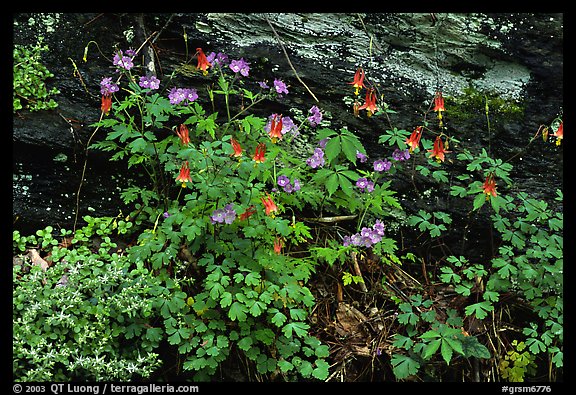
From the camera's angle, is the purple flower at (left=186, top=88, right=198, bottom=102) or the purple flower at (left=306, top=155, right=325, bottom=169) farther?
the purple flower at (left=306, top=155, right=325, bottom=169)

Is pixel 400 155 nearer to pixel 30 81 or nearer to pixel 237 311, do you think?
pixel 237 311

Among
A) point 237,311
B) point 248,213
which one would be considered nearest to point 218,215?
point 248,213

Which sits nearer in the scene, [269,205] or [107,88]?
[269,205]

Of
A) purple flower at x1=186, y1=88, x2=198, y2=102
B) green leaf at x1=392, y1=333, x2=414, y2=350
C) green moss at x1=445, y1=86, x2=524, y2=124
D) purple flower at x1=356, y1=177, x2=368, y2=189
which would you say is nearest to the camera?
green leaf at x1=392, y1=333, x2=414, y2=350

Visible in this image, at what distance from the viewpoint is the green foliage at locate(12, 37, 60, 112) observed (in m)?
3.59

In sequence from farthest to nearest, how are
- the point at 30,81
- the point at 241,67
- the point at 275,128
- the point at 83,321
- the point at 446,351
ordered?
the point at 30,81
the point at 241,67
the point at 275,128
the point at 446,351
the point at 83,321

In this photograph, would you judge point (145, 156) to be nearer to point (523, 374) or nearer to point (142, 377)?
point (142, 377)

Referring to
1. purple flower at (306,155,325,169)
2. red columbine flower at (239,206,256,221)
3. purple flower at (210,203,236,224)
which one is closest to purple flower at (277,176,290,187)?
purple flower at (306,155,325,169)

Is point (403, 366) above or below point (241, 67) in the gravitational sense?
below

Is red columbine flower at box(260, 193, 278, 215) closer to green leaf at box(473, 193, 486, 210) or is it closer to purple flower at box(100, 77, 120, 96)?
purple flower at box(100, 77, 120, 96)

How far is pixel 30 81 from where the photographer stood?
3617 mm

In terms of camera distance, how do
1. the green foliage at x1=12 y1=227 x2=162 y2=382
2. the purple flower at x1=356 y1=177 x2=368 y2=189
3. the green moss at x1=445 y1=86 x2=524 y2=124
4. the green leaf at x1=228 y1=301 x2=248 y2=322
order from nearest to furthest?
the green foliage at x1=12 y1=227 x2=162 y2=382
the green leaf at x1=228 y1=301 x2=248 y2=322
the purple flower at x1=356 y1=177 x2=368 y2=189
the green moss at x1=445 y1=86 x2=524 y2=124

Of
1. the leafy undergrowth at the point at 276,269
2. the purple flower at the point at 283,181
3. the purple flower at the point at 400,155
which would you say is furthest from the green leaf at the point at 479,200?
the purple flower at the point at 283,181

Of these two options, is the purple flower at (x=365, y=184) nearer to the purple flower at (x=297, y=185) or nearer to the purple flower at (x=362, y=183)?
the purple flower at (x=362, y=183)
